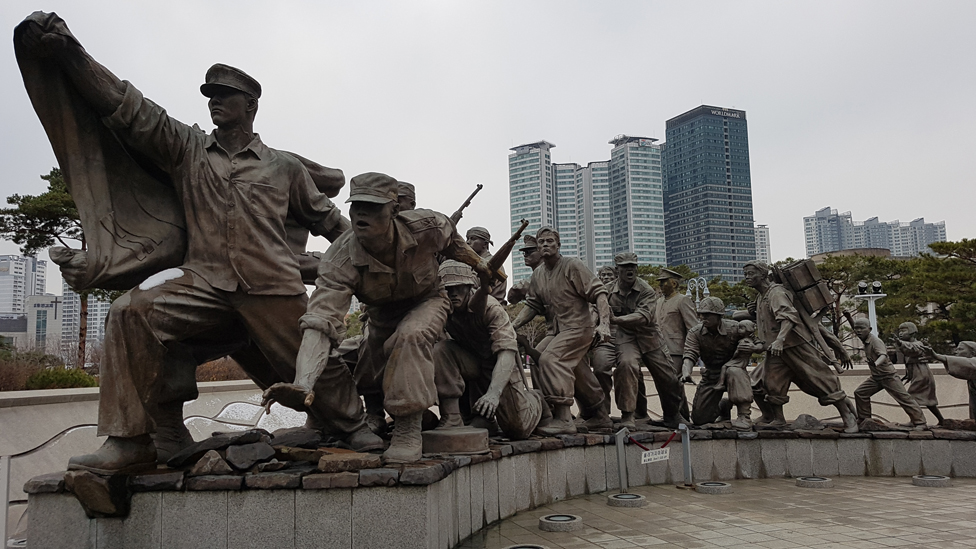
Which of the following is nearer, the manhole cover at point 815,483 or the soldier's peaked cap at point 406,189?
the soldier's peaked cap at point 406,189

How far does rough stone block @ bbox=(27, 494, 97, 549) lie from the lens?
365cm

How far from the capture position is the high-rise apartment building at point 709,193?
1716 inches

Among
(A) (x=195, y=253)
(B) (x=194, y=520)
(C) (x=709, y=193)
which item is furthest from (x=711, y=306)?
(C) (x=709, y=193)

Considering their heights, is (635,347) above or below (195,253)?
below

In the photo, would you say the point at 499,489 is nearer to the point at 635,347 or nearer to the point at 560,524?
the point at 560,524

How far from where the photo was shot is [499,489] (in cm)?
502

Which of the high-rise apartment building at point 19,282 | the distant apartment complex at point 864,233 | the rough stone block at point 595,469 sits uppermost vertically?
the distant apartment complex at point 864,233

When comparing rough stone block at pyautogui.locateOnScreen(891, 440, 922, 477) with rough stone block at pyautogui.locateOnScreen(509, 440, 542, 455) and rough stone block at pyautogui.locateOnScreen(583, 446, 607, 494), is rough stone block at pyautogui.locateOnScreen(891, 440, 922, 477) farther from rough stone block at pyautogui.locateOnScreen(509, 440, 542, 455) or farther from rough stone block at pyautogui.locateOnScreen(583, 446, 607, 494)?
rough stone block at pyautogui.locateOnScreen(509, 440, 542, 455)

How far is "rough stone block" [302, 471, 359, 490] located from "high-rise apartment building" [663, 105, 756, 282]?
4095 cm

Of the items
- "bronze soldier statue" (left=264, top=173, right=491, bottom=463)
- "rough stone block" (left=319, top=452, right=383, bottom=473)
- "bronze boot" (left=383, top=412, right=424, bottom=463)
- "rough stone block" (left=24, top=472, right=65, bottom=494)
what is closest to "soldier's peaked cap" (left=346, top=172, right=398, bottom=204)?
"bronze soldier statue" (left=264, top=173, right=491, bottom=463)

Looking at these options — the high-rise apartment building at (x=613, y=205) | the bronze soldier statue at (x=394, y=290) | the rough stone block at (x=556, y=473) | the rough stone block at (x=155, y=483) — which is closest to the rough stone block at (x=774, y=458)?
the rough stone block at (x=556, y=473)

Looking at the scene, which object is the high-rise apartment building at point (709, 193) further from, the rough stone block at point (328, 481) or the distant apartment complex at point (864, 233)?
the distant apartment complex at point (864, 233)

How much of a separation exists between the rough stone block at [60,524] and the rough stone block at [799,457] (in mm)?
6435

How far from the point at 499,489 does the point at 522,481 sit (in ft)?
1.44
